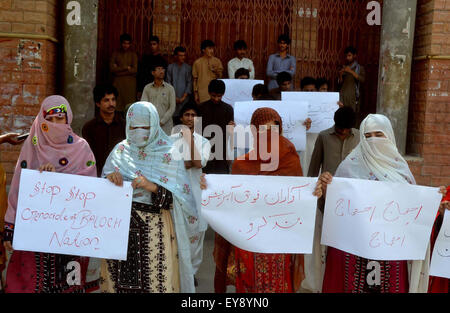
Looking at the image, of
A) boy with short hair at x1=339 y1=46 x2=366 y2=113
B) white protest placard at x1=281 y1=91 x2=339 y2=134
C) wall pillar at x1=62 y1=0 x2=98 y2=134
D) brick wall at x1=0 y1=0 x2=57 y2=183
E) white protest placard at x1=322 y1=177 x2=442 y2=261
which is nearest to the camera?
white protest placard at x1=322 y1=177 x2=442 y2=261

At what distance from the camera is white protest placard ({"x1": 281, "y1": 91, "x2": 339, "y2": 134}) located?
614 centimetres

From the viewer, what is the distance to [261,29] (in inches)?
356

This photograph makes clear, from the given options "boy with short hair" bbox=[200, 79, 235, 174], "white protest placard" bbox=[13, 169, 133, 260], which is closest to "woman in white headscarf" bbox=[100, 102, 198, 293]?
"white protest placard" bbox=[13, 169, 133, 260]

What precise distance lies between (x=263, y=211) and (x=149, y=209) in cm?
69

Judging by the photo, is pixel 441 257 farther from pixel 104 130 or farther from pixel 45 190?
pixel 104 130

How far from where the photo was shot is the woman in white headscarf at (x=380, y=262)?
3246mm

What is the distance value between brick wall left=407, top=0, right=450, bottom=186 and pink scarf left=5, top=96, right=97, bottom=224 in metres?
4.75

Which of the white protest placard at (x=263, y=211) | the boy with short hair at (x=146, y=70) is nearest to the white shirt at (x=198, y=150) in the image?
the white protest placard at (x=263, y=211)

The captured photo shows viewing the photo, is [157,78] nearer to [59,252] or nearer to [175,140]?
[175,140]

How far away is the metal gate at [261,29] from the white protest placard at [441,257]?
585cm

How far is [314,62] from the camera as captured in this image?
29.6ft

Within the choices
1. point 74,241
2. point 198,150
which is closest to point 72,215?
point 74,241

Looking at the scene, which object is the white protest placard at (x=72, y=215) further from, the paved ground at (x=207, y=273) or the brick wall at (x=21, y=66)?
the brick wall at (x=21, y=66)

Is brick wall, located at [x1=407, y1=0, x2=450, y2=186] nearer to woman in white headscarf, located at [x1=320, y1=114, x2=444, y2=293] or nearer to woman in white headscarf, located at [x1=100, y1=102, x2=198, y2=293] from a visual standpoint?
woman in white headscarf, located at [x1=320, y1=114, x2=444, y2=293]
